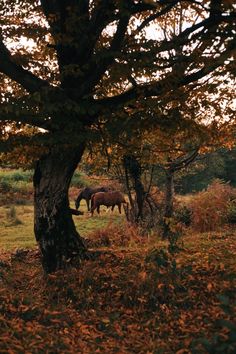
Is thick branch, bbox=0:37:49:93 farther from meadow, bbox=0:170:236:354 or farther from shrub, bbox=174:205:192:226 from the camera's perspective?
shrub, bbox=174:205:192:226

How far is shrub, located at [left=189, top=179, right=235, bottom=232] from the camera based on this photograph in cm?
1897

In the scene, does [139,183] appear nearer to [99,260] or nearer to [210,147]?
[210,147]

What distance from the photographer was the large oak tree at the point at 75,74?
8422 mm

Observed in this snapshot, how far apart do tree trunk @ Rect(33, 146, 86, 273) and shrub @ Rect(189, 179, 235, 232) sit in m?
9.46

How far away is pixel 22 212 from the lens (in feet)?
91.1

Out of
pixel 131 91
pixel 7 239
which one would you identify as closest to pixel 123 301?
pixel 131 91

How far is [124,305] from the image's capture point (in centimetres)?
859

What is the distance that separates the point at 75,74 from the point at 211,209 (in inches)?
468

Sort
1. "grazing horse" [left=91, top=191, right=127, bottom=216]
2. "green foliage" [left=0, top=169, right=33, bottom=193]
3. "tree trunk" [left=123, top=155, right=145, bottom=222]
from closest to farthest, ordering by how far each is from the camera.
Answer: "tree trunk" [left=123, top=155, right=145, bottom=222], "grazing horse" [left=91, top=191, right=127, bottom=216], "green foliage" [left=0, top=169, right=33, bottom=193]

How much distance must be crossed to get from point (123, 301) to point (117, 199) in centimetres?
1623

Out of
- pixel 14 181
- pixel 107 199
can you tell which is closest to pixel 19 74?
pixel 107 199

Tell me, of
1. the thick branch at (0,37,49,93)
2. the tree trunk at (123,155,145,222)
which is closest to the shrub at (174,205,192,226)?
the tree trunk at (123,155,145,222)

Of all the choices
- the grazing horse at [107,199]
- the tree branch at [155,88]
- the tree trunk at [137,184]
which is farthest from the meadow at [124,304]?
the grazing horse at [107,199]

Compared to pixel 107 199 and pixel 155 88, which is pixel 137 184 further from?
pixel 155 88
